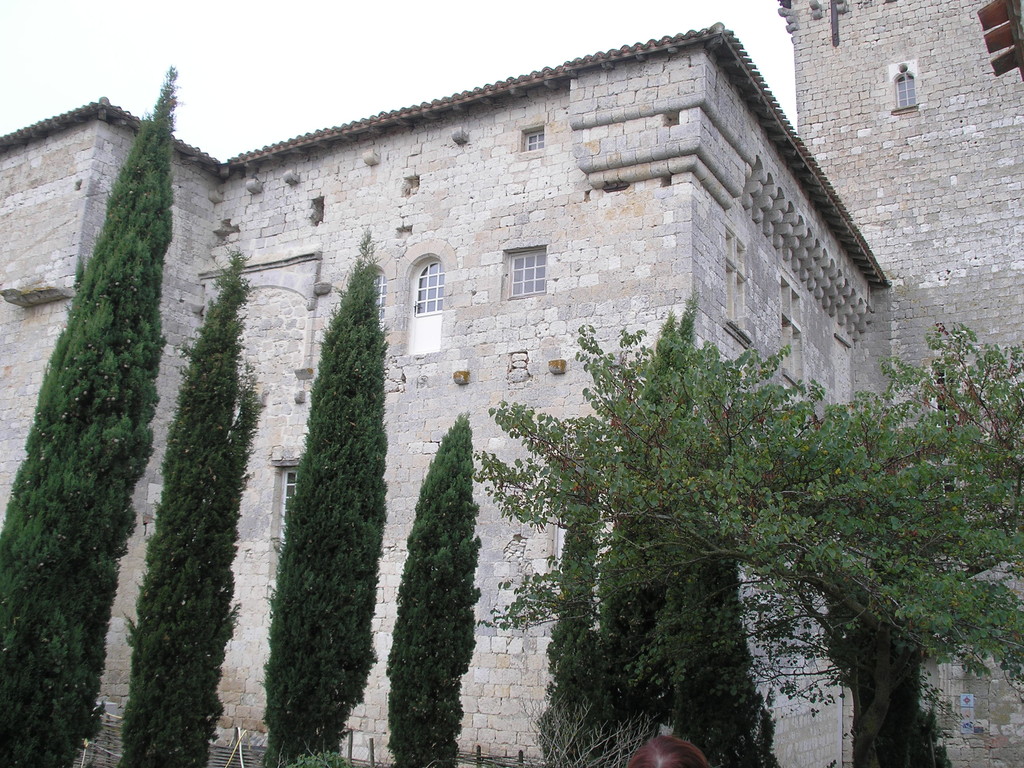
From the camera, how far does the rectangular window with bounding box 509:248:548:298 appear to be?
12.6 metres

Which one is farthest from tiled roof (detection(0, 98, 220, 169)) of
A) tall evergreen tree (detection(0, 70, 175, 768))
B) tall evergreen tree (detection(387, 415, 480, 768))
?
tall evergreen tree (detection(387, 415, 480, 768))

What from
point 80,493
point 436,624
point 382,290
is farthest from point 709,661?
point 382,290

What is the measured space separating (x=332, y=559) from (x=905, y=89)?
16246mm

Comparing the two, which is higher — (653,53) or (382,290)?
(653,53)

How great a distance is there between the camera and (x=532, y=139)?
13203 mm

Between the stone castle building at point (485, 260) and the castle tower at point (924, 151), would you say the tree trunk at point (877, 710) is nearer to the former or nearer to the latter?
the stone castle building at point (485, 260)

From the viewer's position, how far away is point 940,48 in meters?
19.5

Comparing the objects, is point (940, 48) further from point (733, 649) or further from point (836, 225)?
point (733, 649)

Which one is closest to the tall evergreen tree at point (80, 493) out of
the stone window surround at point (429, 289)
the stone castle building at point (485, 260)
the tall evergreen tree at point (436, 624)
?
the tall evergreen tree at point (436, 624)

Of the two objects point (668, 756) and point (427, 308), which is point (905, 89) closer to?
point (427, 308)

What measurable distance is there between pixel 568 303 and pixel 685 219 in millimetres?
1728

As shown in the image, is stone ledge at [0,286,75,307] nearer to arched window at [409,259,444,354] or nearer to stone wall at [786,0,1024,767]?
arched window at [409,259,444,354]

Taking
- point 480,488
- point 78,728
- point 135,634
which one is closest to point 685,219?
point 480,488

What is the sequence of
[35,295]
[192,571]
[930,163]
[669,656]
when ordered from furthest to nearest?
[930,163]
[35,295]
[669,656]
[192,571]
